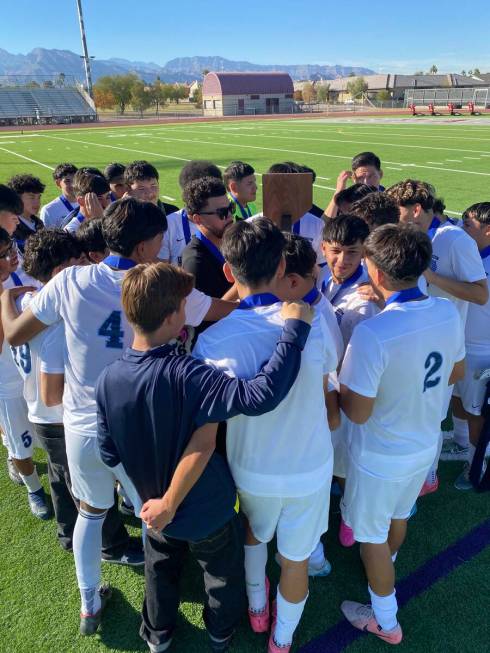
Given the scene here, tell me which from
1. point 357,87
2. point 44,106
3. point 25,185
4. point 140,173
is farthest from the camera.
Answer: point 357,87

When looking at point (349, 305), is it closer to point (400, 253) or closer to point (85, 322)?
point (400, 253)

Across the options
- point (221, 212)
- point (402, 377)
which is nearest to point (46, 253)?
point (221, 212)

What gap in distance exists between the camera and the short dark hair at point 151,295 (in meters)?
1.83

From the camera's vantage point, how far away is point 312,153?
2119 cm

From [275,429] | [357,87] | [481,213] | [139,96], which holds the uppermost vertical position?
[357,87]

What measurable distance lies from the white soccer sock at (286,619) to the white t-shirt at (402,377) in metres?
0.75

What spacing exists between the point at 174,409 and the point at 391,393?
1.00 meters

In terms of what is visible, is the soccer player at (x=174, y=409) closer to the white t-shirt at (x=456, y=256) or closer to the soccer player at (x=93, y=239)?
the soccer player at (x=93, y=239)

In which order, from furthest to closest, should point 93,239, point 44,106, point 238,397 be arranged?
point 44,106 < point 93,239 < point 238,397

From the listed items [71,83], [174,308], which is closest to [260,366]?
[174,308]

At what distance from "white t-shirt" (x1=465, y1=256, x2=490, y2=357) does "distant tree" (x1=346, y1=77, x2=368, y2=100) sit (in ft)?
327

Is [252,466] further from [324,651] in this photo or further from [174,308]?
[324,651]

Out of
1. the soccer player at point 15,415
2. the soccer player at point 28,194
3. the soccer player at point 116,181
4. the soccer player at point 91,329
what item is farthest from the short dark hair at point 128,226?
the soccer player at point 116,181

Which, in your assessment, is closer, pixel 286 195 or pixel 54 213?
pixel 286 195
